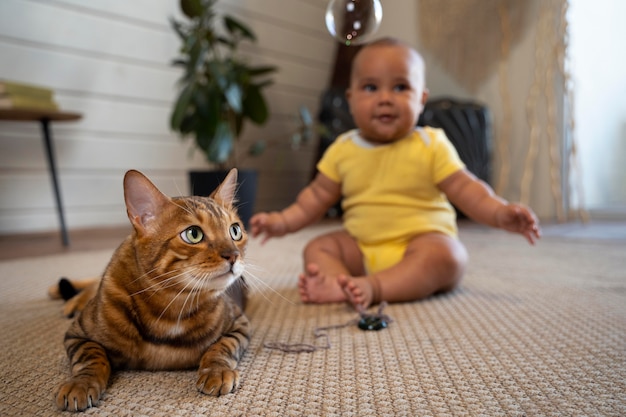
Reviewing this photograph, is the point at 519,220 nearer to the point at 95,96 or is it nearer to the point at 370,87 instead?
the point at 370,87

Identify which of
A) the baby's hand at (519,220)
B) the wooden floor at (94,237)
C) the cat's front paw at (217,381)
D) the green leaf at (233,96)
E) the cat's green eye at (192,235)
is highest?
the green leaf at (233,96)

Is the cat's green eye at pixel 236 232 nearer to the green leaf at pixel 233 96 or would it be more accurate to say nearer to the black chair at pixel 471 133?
the green leaf at pixel 233 96

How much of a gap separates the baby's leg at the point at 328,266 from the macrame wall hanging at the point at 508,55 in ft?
5.93

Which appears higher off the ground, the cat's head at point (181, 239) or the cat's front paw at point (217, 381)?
the cat's head at point (181, 239)

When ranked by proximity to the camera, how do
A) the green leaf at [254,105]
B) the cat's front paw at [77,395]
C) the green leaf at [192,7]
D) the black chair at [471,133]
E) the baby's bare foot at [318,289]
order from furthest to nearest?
the black chair at [471,133], the green leaf at [254,105], the green leaf at [192,7], the baby's bare foot at [318,289], the cat's front paw at [77,395]

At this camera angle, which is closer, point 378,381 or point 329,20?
point 378,381

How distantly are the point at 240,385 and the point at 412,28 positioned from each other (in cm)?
294

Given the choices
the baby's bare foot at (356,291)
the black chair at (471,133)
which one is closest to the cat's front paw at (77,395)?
the baby's bare foot at (356,291)

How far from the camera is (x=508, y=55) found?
110 inches

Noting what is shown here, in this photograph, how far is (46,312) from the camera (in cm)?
101

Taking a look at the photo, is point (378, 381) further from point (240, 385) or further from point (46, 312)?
point (46, 312)

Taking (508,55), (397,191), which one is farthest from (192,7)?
(508,55)

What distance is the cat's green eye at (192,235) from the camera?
Result: 0.65 metres

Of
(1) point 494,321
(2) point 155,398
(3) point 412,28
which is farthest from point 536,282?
(3) point 412,28
